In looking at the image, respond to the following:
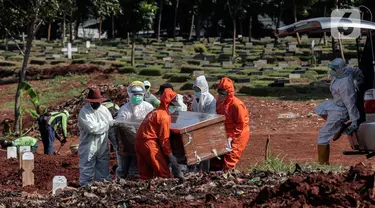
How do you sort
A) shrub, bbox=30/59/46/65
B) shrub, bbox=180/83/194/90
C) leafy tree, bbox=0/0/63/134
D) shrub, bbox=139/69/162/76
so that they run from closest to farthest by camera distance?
1. leafy tree, bbox=0/0/63/134
2. shrub, bbox=180/83/194/90
3. shrub, bbox=139/69/162/76
4. shrub, bbox=30/59/46/65

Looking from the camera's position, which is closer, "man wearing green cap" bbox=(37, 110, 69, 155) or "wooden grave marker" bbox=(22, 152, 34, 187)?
"wooden grave marker" bbox=(22, 152, 34, 187)

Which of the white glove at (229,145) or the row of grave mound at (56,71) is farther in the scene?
the row of grave mound at (56,71)

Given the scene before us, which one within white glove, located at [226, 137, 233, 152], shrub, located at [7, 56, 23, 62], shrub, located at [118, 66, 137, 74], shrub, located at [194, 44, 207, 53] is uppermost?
white glove, located at [226, 137, 233, 152]

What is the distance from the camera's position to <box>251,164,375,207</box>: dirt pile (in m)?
6.59

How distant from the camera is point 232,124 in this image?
1100 centimetres

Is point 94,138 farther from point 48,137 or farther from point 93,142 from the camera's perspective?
point 48,137

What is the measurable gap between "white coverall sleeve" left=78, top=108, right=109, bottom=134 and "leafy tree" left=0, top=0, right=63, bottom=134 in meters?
10.6

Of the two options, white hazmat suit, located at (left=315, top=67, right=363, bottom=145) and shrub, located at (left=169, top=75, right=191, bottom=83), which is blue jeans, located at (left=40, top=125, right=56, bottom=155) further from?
shrub, located at (left=169, top=75, right=191, bottom=83)

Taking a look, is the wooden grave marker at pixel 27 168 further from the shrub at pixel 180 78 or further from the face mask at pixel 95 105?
the shrub at pixel 180 78

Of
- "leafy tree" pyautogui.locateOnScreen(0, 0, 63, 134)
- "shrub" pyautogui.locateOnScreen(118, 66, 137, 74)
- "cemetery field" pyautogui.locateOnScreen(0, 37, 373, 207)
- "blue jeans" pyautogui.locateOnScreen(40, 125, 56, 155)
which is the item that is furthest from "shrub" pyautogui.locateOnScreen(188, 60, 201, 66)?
Answer: "blue jeans" pyautogui.locateOnScreen(40, 125, 56, 155)

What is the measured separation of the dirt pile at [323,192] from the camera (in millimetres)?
6586

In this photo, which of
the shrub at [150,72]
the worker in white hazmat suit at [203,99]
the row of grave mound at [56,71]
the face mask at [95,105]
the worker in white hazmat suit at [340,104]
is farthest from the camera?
the row of grave mound at [56,71]

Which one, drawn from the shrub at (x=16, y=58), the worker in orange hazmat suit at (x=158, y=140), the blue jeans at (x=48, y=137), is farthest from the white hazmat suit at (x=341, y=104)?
the shrub at (x=16, y=58)

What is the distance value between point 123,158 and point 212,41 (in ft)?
123
